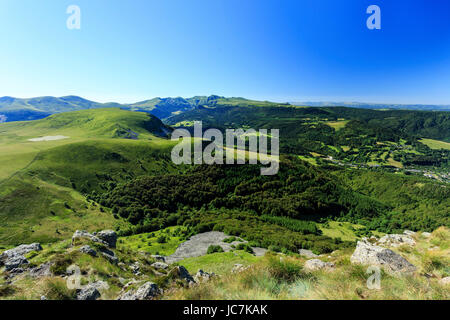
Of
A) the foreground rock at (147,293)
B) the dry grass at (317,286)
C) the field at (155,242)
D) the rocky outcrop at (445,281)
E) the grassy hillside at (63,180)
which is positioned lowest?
the field at (155,242)

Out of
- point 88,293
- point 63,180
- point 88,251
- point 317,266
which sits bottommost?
point 63,180

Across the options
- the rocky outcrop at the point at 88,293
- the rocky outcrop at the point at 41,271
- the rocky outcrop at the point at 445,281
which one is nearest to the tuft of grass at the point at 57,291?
the rocky outcrop at the point at 88,293

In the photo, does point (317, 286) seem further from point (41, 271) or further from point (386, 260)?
point (41, 271)

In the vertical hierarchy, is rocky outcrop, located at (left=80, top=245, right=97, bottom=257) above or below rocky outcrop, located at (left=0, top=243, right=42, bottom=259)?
above

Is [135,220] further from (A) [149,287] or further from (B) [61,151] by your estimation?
(A) [149,287]

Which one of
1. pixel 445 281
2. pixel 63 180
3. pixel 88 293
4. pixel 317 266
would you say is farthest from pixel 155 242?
pixel 445 281

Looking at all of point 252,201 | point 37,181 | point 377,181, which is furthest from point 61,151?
point 377,181

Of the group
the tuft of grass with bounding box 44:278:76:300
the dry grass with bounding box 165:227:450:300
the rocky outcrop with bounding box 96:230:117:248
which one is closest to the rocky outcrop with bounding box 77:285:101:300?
the tuft of grass with bounding box 44:278:76:300

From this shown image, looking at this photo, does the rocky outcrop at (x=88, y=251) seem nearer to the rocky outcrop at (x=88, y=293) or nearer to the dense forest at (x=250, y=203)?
the rocky outcrop at (x=88, y=293)

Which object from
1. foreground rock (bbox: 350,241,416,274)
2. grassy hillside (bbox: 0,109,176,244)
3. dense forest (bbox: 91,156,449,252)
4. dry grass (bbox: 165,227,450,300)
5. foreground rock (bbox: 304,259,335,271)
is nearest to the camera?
dry grass (bbox: 165,227,450,300)

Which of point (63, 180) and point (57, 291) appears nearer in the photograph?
point (57, 291)

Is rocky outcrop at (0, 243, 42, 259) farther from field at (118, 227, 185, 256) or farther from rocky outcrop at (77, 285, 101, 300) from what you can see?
field at (118, 227, 185, 256)
